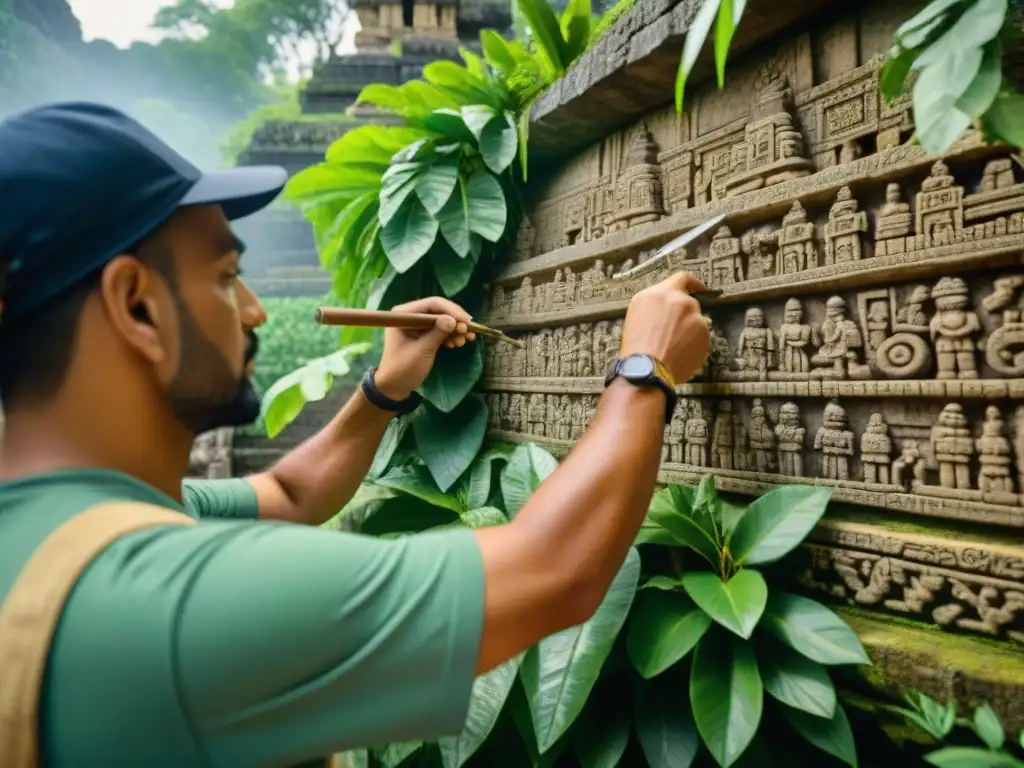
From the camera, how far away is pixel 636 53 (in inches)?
79.7

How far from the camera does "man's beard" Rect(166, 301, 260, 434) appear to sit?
0.81 m

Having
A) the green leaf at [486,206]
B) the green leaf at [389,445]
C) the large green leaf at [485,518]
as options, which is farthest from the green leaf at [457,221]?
the large green leaf at [485,518]

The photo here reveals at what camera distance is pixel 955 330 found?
1.43m

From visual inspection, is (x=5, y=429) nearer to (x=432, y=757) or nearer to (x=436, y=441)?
(x=432, y=757)

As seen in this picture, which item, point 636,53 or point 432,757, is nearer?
point 432,757

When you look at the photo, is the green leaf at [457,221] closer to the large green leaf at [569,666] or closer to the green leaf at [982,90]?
the large green leaf at [569,666]

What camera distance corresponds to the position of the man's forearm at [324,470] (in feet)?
4.38

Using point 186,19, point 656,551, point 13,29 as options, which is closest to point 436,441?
point 656,551

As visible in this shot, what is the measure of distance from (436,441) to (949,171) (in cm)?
206

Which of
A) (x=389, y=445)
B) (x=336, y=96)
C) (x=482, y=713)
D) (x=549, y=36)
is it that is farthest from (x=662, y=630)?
(x=336, y=96)

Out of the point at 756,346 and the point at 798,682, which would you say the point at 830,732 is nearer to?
the point at 798,682

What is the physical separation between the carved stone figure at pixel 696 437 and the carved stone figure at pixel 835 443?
35 centimetres

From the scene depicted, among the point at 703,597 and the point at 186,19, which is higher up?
the point at 186,19

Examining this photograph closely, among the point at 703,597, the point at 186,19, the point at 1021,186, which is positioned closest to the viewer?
the point at 1021,186
